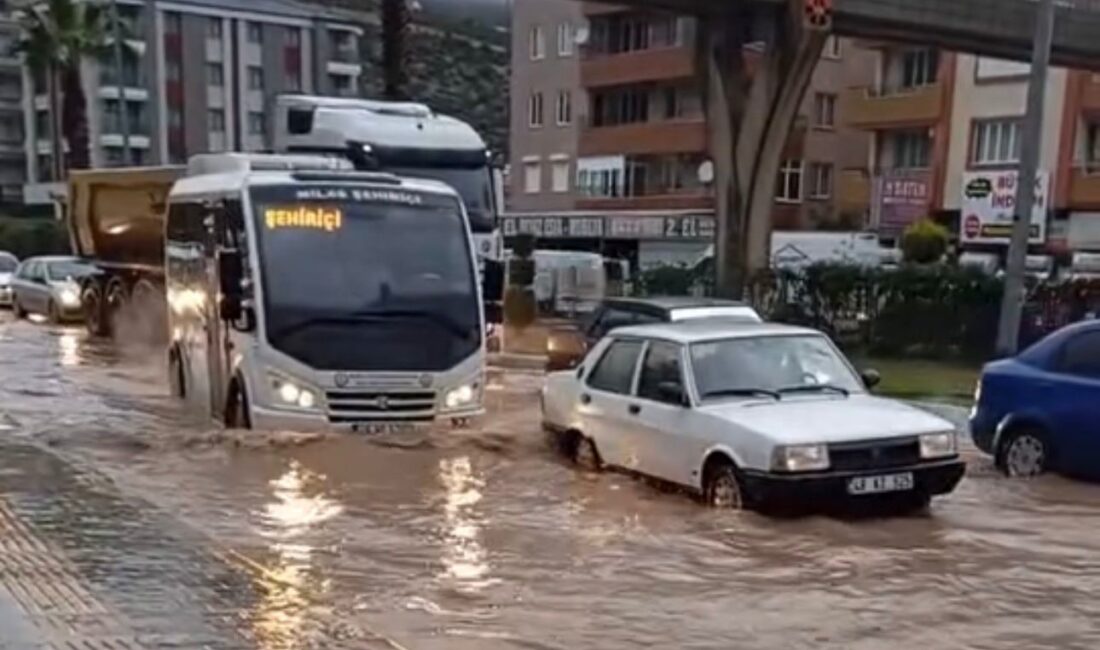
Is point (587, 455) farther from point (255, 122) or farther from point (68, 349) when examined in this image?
point (255, 122)

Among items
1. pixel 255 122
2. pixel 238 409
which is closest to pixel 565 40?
pixel 255 122

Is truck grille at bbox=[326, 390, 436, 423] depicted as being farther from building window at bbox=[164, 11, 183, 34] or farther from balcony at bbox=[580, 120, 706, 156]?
building window at bbox=[164, 11, 183, 34]

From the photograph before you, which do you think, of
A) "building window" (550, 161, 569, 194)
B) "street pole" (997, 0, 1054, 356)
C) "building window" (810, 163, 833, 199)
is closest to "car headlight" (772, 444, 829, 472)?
"street pole" (997, 0, 1054, 356)

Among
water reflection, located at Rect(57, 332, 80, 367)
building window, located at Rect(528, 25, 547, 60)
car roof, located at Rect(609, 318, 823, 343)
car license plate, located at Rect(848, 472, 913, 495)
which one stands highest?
building window, located at Rect(528, 25, 547, 60)

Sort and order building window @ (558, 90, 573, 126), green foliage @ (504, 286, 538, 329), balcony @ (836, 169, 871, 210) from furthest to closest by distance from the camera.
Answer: building window @ (558, 90, 573, 126)
balcony @ (836, 169, 871, 210)
green foliage @ (504, 286, 538, 329)

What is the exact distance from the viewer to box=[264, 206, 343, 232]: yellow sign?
14195 millimetres

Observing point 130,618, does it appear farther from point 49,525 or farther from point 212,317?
point 212,317

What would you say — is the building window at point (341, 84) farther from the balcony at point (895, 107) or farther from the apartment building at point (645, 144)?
the balcony at point (895, 107)

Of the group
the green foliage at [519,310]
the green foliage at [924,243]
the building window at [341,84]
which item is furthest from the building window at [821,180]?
the building window at [341,84]

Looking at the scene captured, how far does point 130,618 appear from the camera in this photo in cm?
718

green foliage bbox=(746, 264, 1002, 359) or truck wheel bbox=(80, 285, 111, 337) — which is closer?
green foliage bbox=(746, 264, 1002, 359)

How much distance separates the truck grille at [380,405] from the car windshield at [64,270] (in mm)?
22930

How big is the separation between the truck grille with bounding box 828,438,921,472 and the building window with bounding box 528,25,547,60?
58.1 m

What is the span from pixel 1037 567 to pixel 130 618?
218 inches
